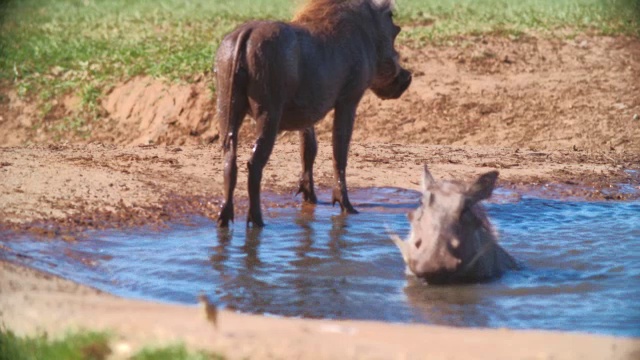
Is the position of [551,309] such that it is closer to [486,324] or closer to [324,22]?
[486,324]

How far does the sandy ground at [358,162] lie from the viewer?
4.92 m

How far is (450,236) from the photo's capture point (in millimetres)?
6953

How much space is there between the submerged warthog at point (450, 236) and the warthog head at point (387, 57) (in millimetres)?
3368

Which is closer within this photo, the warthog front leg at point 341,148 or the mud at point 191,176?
the mud at point 191,176

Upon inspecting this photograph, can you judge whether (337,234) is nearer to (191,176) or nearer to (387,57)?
(191,176)

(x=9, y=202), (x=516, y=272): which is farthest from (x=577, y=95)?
(x=9, y=202)

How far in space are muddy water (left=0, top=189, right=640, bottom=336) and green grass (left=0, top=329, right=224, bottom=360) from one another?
6.50 ft

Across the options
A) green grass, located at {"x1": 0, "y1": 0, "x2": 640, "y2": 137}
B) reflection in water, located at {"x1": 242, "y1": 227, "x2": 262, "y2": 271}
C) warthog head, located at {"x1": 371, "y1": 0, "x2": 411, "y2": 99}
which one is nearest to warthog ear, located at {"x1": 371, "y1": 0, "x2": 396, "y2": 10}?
warthog head, located at {"x1": 371, "y1": 0, "x2": 411, "y2": 99}

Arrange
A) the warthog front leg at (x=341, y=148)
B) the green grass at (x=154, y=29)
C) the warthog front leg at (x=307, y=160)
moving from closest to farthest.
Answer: the warthog front leg at (x=341, y=148)
the warthog front leg at (x=307, y=160)
the green grass at (x=154, y=29)

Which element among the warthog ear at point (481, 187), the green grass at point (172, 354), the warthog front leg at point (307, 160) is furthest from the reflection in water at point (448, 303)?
the warthog front leg at point (307, 160)

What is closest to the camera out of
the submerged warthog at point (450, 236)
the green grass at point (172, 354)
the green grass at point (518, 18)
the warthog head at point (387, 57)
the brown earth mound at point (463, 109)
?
the green grass at point (172, 354)

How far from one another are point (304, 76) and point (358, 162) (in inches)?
113

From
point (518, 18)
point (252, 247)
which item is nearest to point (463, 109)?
point (518, 18)

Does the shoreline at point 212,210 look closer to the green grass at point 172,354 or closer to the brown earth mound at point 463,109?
the green grass at point 172,354
